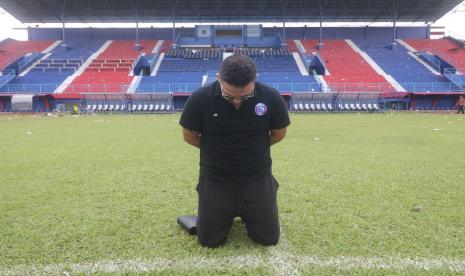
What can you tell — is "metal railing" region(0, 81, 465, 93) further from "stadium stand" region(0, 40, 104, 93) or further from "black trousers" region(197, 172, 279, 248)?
"black trousers" region(197, 172, 279, 248)

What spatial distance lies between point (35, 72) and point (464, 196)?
1453 inches

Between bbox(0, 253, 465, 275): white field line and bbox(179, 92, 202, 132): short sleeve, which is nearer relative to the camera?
bbox(0, 253, 465, 275): white field line

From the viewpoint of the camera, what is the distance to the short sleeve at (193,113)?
298 centimetres

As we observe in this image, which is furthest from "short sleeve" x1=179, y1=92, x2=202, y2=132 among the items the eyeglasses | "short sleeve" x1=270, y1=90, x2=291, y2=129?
"short sleeve" x1=270, y1=90, x2=291, y2=129

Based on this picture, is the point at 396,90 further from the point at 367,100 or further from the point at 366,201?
the point at 366,201

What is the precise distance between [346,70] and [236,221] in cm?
3396

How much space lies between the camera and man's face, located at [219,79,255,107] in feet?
8.93

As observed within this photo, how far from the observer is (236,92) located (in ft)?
9.04

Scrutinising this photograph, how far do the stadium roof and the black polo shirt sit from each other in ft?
123

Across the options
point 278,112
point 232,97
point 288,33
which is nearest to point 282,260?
point 278,112

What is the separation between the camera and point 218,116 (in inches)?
117

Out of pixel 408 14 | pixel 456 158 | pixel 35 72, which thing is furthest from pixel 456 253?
pixel 408 14

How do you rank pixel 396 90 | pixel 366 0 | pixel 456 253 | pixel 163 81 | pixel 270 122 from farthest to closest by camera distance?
pixel 366 0, pixel 163 81, pixel 396 90, pixel 270 122, pixel 456 253

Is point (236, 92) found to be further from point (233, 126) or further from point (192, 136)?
point (192, 136)
